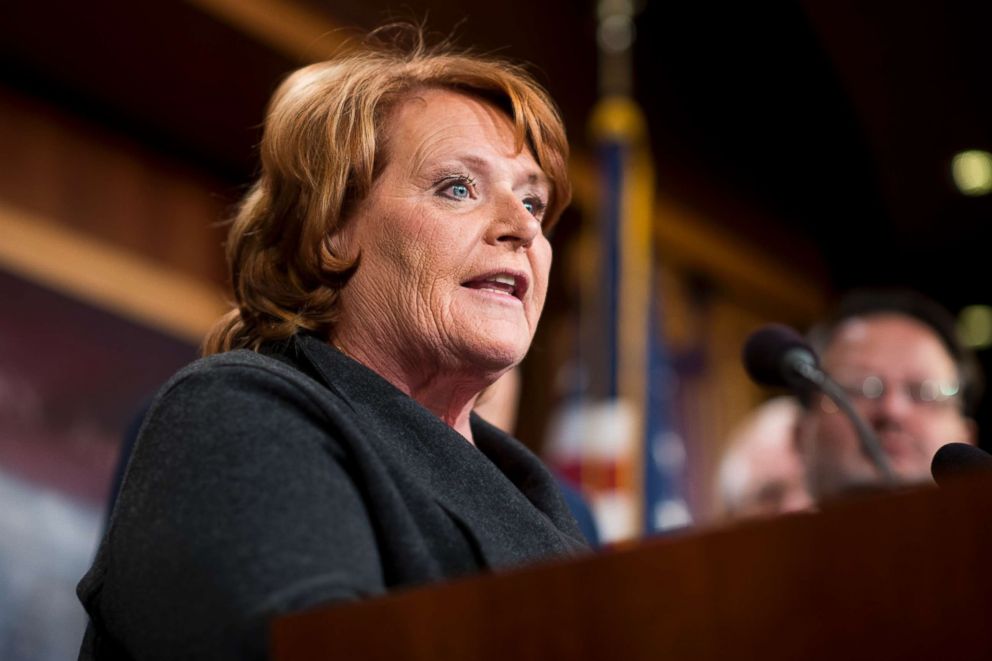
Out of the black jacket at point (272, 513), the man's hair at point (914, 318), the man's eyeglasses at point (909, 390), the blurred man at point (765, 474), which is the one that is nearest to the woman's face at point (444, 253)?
the black jacket at point (272, 513)

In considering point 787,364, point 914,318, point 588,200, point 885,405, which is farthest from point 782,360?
point 588,200

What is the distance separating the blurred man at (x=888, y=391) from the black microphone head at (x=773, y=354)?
60cm

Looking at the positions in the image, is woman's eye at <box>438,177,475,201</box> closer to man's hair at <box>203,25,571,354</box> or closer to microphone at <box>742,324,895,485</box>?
man's hair at <box>203,25,571,354</box>

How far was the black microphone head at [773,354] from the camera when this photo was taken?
225 centimetres

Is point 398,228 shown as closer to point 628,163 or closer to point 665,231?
point 628,163

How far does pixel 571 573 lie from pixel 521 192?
76cm

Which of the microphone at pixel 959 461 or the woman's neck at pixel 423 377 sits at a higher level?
the woman's neck at pixel 423 377

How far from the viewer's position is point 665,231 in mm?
6949

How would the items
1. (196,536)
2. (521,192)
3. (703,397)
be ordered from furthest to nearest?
1. (703,397)
2. (521,192)
3. (196,536)

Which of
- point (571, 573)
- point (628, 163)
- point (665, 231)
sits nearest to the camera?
point (571, 573)

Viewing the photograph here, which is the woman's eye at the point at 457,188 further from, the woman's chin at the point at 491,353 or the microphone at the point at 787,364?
the microphone at the point at 787,364

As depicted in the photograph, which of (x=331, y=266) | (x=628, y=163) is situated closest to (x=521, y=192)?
(x=331, y=266)

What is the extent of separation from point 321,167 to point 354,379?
298 mm

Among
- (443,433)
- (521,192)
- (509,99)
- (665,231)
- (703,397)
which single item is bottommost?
(443,433)
